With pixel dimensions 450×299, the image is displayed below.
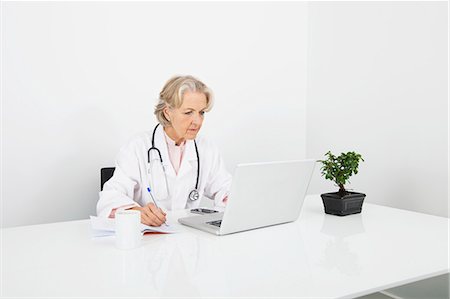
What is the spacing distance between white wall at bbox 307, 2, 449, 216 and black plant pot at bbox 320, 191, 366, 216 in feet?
2.64

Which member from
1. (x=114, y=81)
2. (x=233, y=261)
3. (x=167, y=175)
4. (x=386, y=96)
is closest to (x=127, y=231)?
(x=233, y=261)

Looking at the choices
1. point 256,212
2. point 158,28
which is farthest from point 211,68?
point 256,212

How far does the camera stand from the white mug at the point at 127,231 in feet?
4.67

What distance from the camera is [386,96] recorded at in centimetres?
287

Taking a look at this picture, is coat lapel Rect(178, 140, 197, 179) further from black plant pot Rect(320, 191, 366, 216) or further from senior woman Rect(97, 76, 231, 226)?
black plant pot Rect(320, 191, 366, 216)

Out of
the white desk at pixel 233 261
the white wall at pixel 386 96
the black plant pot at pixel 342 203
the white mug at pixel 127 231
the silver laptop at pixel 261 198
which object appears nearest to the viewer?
the white desk at pixel 233 261

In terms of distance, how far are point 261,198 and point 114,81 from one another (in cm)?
159

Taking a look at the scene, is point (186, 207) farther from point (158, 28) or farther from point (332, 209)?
point (158, 28)

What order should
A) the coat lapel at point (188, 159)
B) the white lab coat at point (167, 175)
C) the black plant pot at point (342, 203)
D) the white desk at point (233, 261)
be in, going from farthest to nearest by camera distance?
the coat lapel at point (188, 159)
the white lab coat at point (167, 175)
the black plant pot at point (342, 203)
the white desk at point (233, 261)

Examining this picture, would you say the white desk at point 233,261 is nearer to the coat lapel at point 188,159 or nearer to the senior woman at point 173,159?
the senior woman at point 173,159

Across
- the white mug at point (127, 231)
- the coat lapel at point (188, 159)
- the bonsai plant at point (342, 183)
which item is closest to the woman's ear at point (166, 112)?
the coat lapel at point (188, 159)

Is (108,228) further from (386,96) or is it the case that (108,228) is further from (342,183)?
(386,96)

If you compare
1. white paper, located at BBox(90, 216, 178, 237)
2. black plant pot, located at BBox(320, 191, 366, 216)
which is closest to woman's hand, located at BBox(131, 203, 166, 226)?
white paper, located at BBox(90, 216, 178, 237)

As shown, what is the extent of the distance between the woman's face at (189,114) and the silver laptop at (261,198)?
1.53ft
